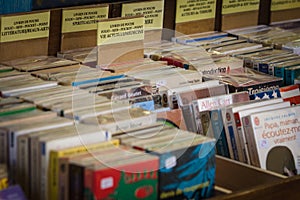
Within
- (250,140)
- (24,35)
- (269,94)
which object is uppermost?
(24,35)

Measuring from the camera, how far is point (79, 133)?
7.99ft

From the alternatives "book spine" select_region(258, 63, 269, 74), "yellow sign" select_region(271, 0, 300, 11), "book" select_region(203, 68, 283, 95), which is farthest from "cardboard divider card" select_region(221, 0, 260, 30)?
"book" select_region(203, 68, 283, 95)

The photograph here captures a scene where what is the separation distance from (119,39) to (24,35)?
405mm

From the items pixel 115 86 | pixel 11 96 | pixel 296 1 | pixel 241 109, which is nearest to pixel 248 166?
pixel 241 109

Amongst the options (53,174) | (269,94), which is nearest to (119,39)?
(269,94)

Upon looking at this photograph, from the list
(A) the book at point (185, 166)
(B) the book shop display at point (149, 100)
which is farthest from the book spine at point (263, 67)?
(A) the book at point (185, 166)

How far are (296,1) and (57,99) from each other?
78.7 inches

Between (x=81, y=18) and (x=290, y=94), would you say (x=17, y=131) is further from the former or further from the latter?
(x=290, y=94)

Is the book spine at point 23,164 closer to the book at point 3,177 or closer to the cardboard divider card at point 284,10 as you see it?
the book at point 3,177

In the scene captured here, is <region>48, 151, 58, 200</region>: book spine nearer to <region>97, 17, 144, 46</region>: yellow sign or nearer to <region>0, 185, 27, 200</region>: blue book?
<region>0, 185, 27, 200</region>: blue book

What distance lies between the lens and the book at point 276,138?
2.92 m

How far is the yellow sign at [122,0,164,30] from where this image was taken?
3641 millimetres

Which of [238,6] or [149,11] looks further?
[238,6]

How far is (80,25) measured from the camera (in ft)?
11.5
